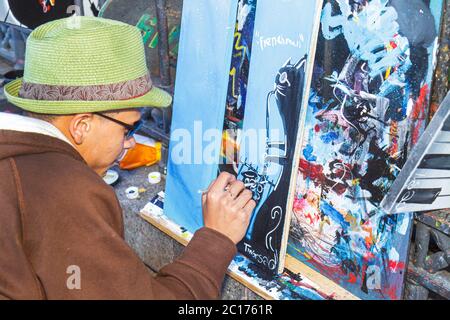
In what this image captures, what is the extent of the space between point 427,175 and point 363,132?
0.39 meters

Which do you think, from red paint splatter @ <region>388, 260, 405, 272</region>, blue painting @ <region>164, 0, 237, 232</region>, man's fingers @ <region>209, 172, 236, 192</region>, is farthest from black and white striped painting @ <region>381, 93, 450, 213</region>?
blue painting @ <region>164, 0, 237, 232</region>

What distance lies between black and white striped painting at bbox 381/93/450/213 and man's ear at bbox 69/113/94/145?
126 cm

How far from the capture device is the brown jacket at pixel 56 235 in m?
1.51

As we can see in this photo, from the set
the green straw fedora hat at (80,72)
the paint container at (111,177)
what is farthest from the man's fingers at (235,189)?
the paint container at (111,177)

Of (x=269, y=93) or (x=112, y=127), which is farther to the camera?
(x=269, y=93)

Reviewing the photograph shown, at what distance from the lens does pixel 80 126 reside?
75.4 inches

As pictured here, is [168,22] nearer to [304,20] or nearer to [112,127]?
[304,20]

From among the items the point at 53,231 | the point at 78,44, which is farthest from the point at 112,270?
the point at 78,44

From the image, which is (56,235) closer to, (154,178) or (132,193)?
(132,193)

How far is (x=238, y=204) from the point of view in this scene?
6.53 ft

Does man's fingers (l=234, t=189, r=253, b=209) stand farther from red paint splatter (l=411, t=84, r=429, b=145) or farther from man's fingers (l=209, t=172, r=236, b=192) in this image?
red paint splatter (l=411, t=84, r=429, b=145)

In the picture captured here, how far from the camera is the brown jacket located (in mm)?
1507

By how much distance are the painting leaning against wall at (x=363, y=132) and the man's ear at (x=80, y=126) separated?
4.00 feet
